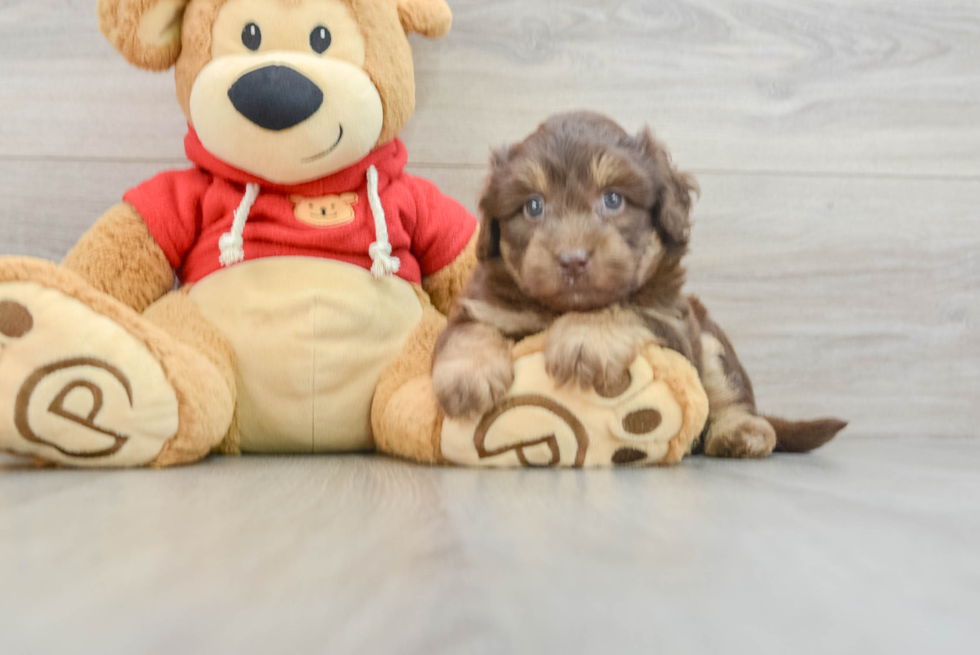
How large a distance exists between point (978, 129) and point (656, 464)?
1300mm

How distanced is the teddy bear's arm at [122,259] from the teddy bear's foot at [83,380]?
0.18 meters

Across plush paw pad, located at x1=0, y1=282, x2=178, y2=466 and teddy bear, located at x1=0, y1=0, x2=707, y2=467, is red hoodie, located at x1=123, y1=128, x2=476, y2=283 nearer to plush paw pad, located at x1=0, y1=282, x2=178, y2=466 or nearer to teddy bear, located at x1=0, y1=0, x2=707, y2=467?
teddy bear, located at x1=0, y1=0, x2=707, y2=467

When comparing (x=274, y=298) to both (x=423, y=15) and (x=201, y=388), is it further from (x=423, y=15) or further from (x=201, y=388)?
(x=423, y=15)

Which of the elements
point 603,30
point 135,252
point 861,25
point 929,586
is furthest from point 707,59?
point 929,586

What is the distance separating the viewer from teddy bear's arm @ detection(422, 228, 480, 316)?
1.44 meters

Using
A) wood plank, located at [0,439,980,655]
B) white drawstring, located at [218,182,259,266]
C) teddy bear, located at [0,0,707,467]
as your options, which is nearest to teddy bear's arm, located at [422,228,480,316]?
teddy bear, located at [0,0,707,467]

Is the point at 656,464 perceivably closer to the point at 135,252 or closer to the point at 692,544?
the point at 692,544

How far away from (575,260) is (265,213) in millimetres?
570

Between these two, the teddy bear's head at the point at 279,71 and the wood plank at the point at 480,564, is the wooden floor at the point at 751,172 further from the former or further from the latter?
the teddy bear's head at the point at 279,71

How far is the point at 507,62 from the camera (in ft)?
5.58

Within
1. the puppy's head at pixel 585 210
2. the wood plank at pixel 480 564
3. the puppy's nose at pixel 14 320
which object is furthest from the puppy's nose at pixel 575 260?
the puppy's nose at pixel 14 320

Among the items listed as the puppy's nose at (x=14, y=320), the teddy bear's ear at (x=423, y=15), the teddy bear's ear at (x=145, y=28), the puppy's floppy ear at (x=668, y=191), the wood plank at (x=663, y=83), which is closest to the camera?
the puppy's nose at (x=14, y=320)

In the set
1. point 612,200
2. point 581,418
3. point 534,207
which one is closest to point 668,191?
point 612,200

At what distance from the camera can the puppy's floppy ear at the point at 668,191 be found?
1117 mm
